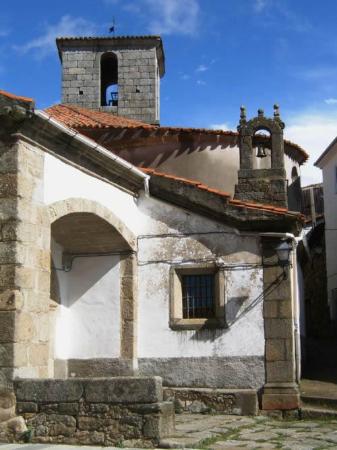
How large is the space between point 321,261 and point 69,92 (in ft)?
31.7

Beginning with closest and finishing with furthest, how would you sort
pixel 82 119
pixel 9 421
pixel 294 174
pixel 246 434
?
pixel 9 421, pixel 246 434, pixel 82 119, pixel 294 174

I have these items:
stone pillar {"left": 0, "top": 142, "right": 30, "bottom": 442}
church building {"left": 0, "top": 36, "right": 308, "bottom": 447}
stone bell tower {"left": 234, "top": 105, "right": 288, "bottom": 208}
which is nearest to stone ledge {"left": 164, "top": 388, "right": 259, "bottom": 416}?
church building {"left": 0, "top": 36, "right": 308, "bottom": 447}

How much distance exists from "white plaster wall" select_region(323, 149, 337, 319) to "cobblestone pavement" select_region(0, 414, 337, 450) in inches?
455

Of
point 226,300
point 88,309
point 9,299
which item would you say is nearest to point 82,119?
point 88,309

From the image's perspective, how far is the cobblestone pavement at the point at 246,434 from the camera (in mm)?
6680

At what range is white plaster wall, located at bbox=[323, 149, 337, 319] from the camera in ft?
65.7

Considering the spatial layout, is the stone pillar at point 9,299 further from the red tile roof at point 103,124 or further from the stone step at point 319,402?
the red tile roof at point 103,124

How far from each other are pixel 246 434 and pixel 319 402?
2144 millimetres

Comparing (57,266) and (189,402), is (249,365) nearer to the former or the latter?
(189,402)

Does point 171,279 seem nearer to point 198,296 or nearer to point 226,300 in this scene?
point 198,296

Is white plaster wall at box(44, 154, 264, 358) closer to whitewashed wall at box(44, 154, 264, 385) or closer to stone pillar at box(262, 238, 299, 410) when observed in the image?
whitewashed wall at box(44, 154, 264, 385)

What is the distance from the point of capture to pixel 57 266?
10383 mm

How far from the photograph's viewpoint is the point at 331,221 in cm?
2036

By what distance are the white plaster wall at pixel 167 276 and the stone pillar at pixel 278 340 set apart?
130 mm
